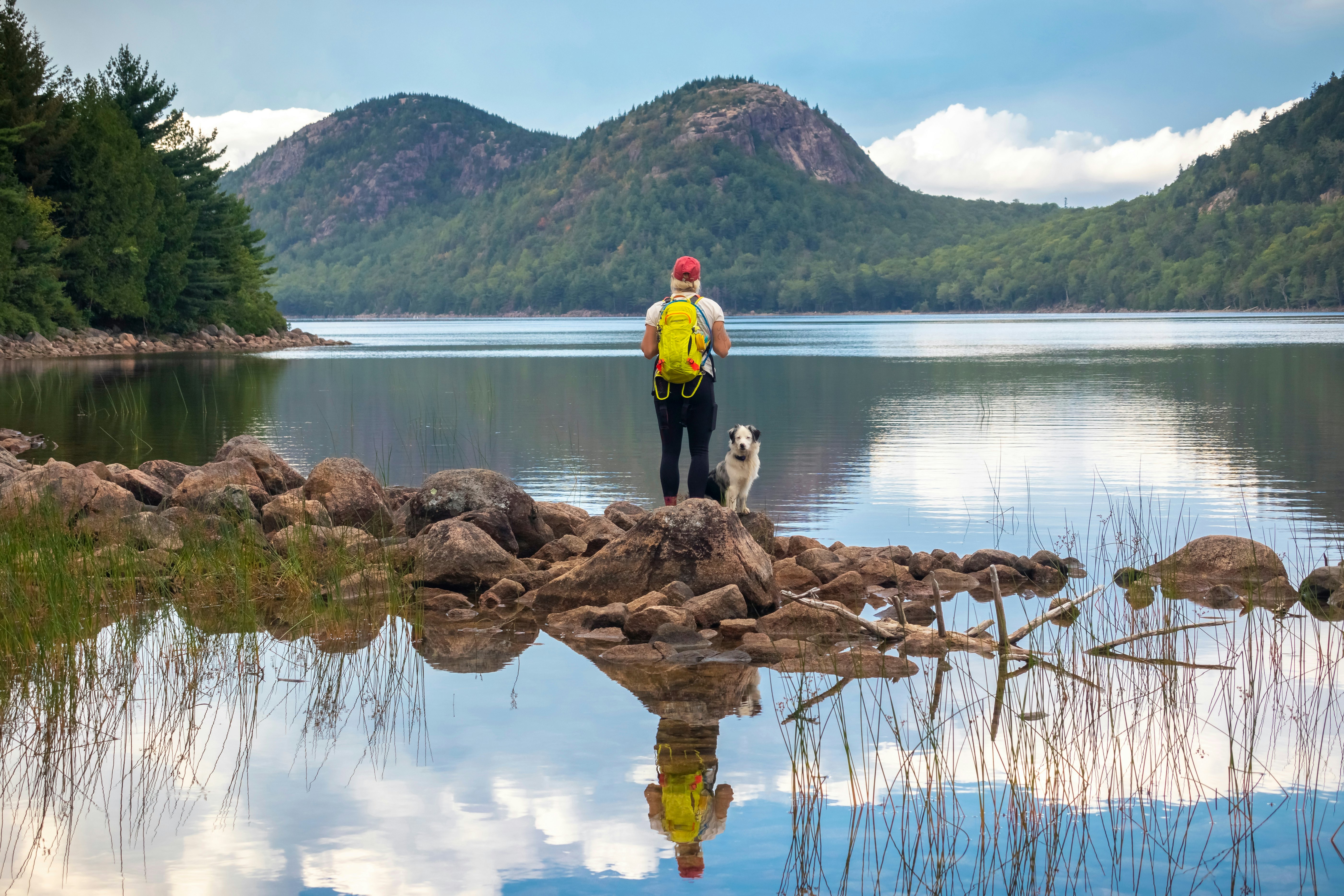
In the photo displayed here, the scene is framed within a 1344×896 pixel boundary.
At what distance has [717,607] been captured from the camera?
888 cm

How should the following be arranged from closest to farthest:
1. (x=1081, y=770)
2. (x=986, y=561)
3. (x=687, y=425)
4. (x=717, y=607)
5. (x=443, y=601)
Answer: (x=1081, y=770)
(x=717, y=607)
(x=443, y=601)
(x=986, y=561)
(x=687, y=425)

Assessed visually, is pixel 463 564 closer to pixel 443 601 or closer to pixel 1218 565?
pixel 443 601

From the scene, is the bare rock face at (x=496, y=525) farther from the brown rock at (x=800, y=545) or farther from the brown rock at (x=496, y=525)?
the brown rock at (x=800, y=545)

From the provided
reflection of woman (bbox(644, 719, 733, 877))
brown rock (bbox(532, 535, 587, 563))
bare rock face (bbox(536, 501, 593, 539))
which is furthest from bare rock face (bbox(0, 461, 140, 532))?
reflection of woman (bbox(644, 719, 733, 877))

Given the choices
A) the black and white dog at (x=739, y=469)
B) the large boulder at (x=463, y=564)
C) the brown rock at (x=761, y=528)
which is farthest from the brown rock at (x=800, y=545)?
the large boulder at (x=463, y=564)

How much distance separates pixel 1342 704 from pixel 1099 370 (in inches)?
1589

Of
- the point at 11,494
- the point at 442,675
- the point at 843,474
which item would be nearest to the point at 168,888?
the point at 442,675

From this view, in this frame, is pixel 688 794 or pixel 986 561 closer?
pixel 688 794

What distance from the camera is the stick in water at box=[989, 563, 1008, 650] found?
24.5 ft

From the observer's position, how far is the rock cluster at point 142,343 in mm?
51594

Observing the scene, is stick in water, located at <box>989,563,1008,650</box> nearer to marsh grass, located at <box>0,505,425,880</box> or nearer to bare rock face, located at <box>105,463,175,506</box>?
marsh grass, located at <box>0,505,425,880</box>

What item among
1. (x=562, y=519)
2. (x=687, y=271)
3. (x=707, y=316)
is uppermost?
(x=687, y=271)

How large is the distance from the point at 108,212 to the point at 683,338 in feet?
177

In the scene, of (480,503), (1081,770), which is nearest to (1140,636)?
(1081,770)
